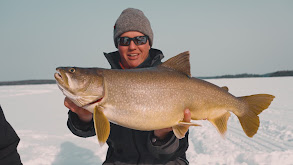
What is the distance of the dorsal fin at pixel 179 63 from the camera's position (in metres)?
2.57

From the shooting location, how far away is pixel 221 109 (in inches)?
105

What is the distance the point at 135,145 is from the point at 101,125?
3.50 ft

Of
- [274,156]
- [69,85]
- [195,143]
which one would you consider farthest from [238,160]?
[69,85]

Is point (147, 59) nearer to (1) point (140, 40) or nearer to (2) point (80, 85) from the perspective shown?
(1) point (140, 40)

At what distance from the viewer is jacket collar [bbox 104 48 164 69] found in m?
3.34

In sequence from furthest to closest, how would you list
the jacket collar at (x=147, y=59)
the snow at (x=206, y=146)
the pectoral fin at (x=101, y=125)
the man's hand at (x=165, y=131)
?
the snow at (x=206, y=146), the jacket collar at (x=147, y=59), the man's hand at (x=165, y=131), the pectoral fin at (x=101, y=125)

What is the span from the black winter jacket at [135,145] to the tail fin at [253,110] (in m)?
0.79

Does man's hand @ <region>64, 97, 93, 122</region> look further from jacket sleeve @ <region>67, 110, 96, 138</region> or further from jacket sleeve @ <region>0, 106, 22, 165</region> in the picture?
jacket sleeve @ <region>0, 106, 22, 165</region>

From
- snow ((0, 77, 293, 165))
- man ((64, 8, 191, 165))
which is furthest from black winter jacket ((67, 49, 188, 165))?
snow ((0, 77, 293, 165))

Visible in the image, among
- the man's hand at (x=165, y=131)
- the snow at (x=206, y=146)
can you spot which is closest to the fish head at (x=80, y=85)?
the man's hand at (x=165, y=131)

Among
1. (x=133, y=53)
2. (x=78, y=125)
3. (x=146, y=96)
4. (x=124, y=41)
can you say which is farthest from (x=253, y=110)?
(x=78, y=125)

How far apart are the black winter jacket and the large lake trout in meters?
0.46

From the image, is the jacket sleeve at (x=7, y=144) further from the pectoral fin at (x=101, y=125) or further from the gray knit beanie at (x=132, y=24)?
the gray knit beanie at (x=132, y=24)

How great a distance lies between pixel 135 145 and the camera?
3.10 meters
